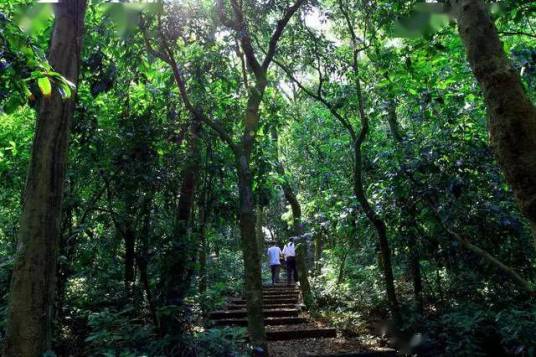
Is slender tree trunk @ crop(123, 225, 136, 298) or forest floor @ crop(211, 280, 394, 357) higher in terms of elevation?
slender tree trunk @ crop(123, 225, 136, 298)

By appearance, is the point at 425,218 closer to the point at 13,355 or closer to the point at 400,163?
the point at 400,163

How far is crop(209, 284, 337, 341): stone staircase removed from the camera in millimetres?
8391

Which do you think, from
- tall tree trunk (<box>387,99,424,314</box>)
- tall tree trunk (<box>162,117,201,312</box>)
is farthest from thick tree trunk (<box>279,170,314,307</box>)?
tall tree trunk (<box>162,117,201,312</box>)

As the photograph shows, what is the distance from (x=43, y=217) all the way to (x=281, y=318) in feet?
23.1

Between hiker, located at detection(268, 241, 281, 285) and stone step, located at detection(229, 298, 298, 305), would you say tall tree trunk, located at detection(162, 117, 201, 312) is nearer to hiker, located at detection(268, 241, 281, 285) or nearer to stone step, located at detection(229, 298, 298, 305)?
stone step, located at detection(229, 298, 298, 305)

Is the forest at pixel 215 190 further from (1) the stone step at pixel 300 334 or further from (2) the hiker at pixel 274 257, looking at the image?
(2) the hiker at pixel 274 257

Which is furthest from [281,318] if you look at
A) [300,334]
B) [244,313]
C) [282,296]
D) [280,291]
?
[280,291]

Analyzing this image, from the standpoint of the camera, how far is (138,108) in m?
7.14

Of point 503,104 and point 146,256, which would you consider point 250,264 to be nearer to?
point 146,256

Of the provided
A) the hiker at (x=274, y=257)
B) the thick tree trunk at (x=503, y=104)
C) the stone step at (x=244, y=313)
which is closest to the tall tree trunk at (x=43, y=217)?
the thick tree trunk at (x=503, y=104)

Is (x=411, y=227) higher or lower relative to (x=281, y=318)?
higher

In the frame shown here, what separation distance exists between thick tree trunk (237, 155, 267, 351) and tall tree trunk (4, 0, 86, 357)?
2797mm

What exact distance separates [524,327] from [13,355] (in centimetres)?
539

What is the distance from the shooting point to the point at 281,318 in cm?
951
